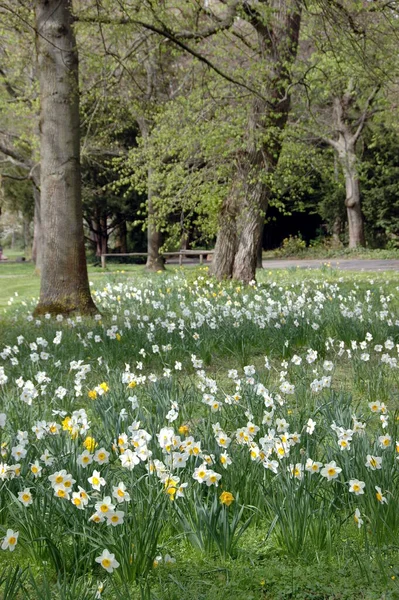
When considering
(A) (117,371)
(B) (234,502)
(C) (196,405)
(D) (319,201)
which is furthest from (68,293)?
(D) (319,201)

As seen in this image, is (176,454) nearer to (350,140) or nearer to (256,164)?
(256,164)

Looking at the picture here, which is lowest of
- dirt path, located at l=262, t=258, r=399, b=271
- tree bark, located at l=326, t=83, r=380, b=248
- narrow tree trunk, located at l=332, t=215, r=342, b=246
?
dirt path, located at l=262, t=258, r=399, b=271

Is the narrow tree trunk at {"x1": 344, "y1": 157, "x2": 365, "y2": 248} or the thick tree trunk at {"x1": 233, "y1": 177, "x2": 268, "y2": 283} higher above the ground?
the narrow tree trunk at {"x1": 344, "y1": 157, "x2": 365, "y2": 248}

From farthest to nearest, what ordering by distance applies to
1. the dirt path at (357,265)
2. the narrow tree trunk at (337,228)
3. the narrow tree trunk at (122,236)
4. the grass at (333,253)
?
the narrow tree trunk at (122,236) < the narrow tree trunk at (337,228) < the grass at (333,253) < the dirt path at (357,265)

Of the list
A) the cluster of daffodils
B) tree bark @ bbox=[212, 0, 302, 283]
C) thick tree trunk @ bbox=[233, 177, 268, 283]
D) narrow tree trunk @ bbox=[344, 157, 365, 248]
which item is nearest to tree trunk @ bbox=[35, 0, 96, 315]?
tree bark @ bbox=[212, 0, 302, 283]

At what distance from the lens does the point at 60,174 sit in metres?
8.45

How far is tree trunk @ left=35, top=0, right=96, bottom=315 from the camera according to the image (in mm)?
8406

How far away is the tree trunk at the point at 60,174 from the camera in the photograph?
8.41m

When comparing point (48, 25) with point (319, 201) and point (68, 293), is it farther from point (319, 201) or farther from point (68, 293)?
point (319, 201)

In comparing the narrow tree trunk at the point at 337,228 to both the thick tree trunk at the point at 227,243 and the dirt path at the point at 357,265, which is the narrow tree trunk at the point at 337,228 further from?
the thick tree trunk at the point at 227,243

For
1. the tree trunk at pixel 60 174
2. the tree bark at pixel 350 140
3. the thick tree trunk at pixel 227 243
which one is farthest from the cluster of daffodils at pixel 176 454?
the tree bark at pixel 350 140

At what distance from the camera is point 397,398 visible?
3998 mm

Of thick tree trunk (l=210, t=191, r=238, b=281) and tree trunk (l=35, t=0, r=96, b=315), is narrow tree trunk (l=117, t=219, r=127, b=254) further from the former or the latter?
tree trunk (l=35, t=0, r=96, b=315)

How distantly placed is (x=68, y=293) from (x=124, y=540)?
6683mm
